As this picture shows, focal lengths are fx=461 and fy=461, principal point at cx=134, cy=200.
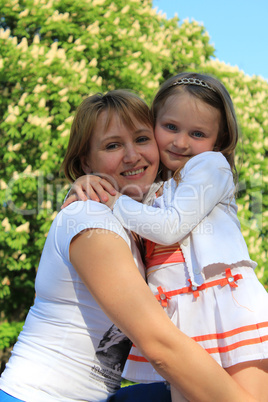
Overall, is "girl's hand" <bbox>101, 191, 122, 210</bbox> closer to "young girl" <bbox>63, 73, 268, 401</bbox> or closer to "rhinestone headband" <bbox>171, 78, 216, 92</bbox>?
"young girl" <bbox>63, 73, 268, 401</bbox>

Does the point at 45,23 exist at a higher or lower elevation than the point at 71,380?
higher

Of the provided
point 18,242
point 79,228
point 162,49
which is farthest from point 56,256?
point 162,49

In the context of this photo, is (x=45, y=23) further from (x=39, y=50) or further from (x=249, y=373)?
(x=249, y=373)

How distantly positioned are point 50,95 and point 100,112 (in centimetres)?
369

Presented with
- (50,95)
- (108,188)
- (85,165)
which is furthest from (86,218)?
(50,95)

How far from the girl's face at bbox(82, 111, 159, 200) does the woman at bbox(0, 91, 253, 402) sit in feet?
0.06

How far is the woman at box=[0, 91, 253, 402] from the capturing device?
1.63 m

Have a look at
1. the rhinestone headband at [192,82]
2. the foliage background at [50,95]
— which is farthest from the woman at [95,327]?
the foliage background at [50,95]

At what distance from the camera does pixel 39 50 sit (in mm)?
6039

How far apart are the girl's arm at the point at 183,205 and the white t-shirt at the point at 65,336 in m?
0.13

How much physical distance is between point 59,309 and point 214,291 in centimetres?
66

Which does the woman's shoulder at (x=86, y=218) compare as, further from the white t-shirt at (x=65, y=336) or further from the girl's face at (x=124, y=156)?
the girl's face at (x=124, y=156)

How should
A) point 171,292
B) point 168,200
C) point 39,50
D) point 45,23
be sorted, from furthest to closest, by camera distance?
point 45,23 < point 39,50 < point 168,200 < point 171,292

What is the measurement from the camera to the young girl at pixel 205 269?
6.13ft
